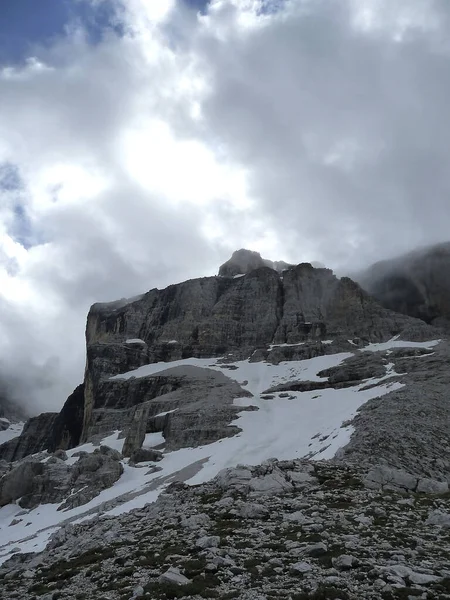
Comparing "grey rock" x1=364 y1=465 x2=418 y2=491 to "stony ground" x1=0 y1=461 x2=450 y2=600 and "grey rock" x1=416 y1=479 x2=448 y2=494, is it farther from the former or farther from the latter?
"stony ground" x1=0 y1=461 x2=450 y2=600

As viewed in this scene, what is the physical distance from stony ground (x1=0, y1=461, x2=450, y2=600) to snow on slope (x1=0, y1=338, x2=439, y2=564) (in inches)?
671

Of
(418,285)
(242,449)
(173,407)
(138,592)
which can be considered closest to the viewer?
(138,592)

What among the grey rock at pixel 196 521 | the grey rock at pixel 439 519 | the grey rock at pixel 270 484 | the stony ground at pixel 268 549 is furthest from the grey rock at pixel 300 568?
the grey rock at pixel 270 484

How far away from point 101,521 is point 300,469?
13.9m

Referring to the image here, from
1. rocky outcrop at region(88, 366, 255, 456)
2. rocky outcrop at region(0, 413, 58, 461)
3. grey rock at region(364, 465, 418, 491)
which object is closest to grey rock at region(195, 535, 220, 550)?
grey rock at region(364, 465, 418, 491)

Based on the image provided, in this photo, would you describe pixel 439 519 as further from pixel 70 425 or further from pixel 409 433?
pixel 70 425

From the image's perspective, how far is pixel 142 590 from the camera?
1369 cm

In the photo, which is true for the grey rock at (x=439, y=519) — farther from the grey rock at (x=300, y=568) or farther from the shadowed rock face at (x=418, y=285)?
the shadowed rock face at (x=418, y=285)

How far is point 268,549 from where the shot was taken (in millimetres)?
16750

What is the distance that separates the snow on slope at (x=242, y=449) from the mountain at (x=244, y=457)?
46cm

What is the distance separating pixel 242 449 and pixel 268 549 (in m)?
49.0

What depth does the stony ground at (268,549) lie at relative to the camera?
12.9 metres

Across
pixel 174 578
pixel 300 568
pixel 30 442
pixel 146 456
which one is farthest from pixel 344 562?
pixel 30 442

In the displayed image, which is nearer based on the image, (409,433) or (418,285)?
(409,433)
